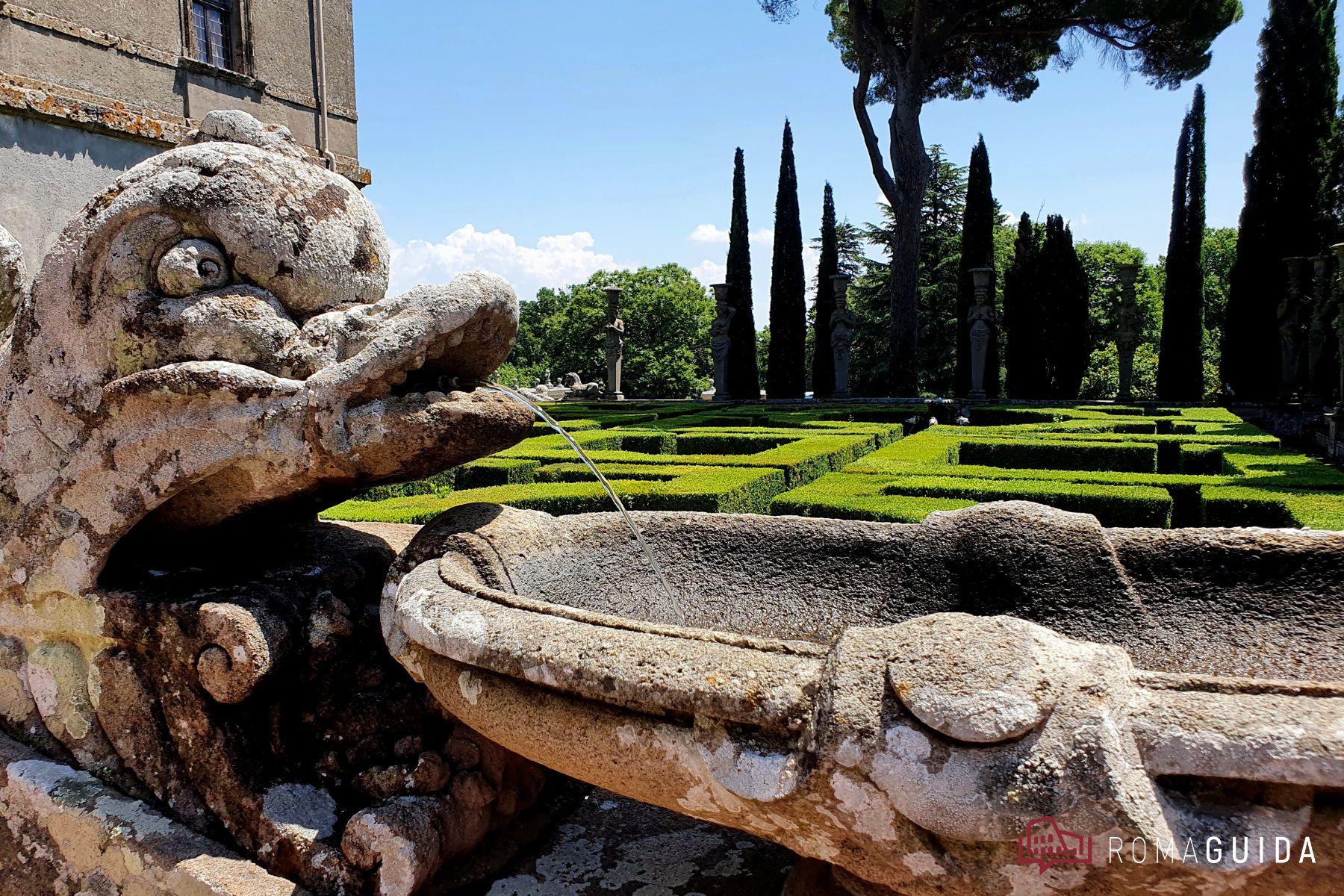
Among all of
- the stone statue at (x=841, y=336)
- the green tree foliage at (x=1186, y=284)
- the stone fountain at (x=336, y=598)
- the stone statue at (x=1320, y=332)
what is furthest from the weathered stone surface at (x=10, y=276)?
the green tree foliage at (x=1186, y=284)

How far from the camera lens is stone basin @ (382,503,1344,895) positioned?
109 centimetres

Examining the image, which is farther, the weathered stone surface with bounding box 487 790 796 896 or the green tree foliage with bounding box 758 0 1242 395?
the green tree foliage with bounding box 758 0 1242 395

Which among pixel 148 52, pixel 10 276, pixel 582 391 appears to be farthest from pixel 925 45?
pixel 10 276

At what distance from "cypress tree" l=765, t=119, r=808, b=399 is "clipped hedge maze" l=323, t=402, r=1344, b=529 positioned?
55.1 feet

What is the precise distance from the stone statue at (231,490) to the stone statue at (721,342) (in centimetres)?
2346

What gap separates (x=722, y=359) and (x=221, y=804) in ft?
79.3

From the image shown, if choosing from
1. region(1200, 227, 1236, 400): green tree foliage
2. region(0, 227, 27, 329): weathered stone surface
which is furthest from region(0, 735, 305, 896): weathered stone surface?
region(1200, 227, 1236, 400): green tree foliage

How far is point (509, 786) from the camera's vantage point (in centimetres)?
213

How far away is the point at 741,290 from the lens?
28.3m

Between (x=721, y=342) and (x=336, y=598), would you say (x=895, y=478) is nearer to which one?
(x=336, y=598)

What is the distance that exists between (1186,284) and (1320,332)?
354 inches

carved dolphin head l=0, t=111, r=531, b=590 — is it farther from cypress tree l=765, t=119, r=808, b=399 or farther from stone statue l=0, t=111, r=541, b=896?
cypress tree l=765, t=119, r=808, b=399

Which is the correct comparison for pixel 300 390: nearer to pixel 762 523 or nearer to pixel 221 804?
pixel 221 804

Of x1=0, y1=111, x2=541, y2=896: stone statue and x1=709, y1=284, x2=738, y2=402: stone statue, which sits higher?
x1=709, y1=284, x2=738, y2=402: stone statue
